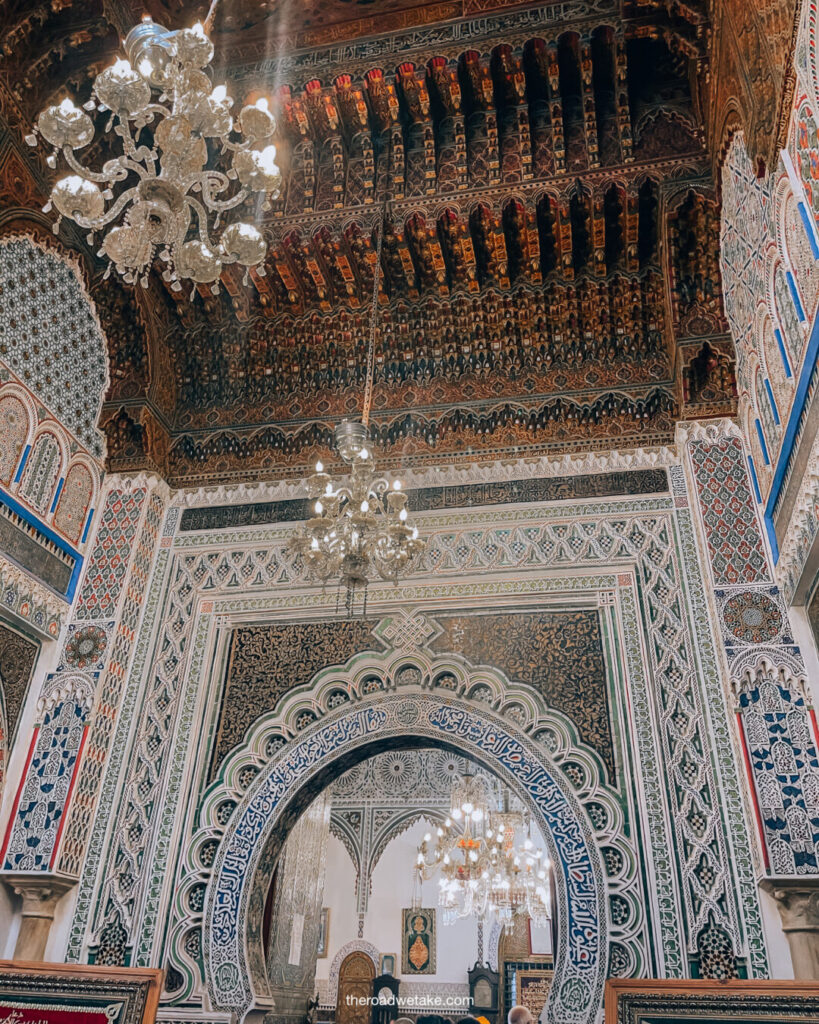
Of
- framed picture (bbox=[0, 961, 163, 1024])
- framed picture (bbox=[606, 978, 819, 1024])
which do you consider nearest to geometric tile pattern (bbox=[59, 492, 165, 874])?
framed picture (bbox=[0, 961, 163, 1024])

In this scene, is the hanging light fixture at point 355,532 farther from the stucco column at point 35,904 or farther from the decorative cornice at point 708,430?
the stucco column at point 35,904

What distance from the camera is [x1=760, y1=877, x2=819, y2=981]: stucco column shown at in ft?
10.9

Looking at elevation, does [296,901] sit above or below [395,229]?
below

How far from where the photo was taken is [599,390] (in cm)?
505

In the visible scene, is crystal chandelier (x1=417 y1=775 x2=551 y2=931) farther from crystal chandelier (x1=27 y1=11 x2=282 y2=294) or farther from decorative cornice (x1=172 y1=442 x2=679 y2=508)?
crystal chandelier (x1=27 y1=11 x2=282 y2=294)

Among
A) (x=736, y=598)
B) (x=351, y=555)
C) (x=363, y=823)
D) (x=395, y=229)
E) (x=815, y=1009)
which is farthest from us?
(x=363, y=823)

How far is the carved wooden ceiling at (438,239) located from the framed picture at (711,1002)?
310 centimetres

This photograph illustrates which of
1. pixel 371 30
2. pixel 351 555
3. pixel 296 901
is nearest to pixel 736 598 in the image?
pixel 351 555

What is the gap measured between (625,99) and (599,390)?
1647 millimetres

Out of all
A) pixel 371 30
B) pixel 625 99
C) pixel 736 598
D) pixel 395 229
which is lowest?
pixel 736 598

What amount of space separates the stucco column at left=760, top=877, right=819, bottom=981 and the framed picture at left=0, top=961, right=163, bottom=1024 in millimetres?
2565

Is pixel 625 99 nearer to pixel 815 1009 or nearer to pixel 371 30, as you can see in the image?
pixel 371 30

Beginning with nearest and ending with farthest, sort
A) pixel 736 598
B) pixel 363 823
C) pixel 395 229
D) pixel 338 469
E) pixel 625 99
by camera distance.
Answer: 1. pixel 736 598
2. pixel 625 99
3. pixel 395 229
4. pixel 338 469
5. pixel 363 823

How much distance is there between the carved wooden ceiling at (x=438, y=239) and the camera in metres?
4.39
